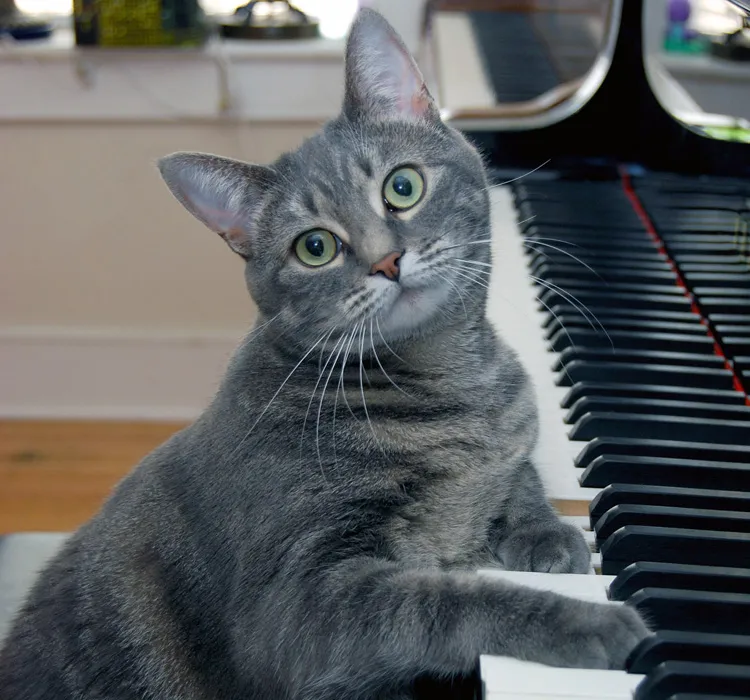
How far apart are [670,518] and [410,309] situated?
13.4 inches

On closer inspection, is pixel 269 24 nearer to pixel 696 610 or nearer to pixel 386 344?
pixel 386 344

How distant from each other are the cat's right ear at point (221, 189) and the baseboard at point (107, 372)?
6.40 feet

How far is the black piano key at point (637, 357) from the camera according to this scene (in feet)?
3.68

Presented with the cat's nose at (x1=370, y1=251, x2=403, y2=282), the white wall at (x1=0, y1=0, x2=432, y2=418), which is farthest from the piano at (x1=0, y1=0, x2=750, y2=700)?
the white wall at (x1=0, y1=0, x2=432, y2=418)

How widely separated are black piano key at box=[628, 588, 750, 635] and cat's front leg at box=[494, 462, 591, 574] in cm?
13

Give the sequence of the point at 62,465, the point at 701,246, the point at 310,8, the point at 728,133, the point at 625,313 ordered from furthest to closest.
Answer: the point at 310,8 < the point at 62,465 < the point at 728,133 < the point at 701,246 < the point at 625,313

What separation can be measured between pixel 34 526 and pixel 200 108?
128 centimetres

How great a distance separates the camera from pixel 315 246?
3.48 feet

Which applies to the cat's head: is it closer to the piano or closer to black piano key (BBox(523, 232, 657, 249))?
the piano

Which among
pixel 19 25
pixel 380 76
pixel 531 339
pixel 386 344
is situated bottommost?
pixel 19 25

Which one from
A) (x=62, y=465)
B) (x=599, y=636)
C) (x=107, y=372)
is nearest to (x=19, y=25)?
(x=107, y=372)

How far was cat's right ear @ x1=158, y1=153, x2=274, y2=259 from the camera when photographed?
106cm

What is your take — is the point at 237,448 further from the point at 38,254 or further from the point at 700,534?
the point at 38,254

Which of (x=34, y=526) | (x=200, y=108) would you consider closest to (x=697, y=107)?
(x=200, y=108)
